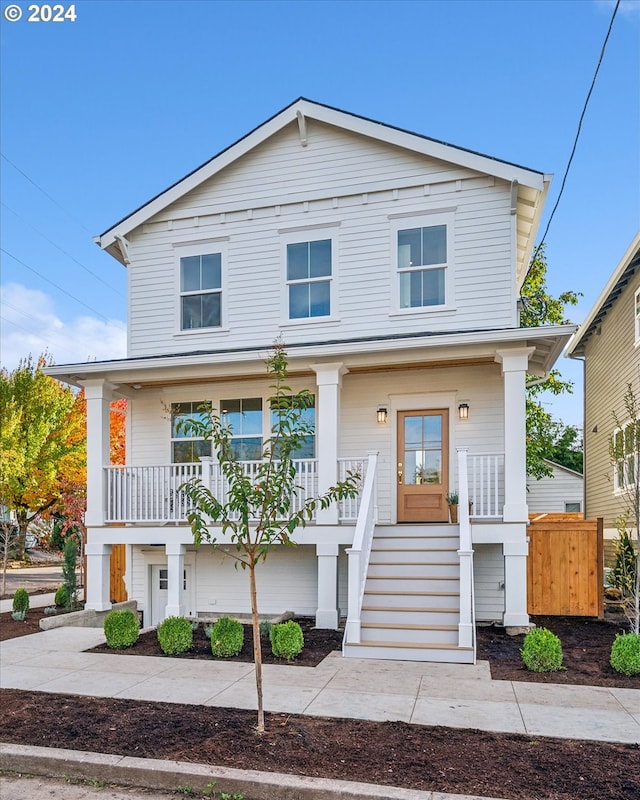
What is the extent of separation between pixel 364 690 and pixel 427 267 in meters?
6.72

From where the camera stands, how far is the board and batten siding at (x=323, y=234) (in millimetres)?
10289

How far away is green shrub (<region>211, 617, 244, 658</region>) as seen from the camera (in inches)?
296

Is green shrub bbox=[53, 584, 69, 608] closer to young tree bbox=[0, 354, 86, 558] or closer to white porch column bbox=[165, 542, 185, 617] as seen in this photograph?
white porch column bbox=[165, 542, 185, 617]

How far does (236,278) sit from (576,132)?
6553 mm

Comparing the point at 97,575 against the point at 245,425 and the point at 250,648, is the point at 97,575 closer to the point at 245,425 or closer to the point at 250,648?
the point at 245,425

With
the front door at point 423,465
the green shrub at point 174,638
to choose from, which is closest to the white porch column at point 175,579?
the green shrub at point 174,638

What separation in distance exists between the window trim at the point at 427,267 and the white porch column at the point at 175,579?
5.13 meters

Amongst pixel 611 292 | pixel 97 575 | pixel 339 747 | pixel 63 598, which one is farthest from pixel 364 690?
pixel 611 292

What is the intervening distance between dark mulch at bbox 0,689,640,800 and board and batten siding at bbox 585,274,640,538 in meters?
9.35

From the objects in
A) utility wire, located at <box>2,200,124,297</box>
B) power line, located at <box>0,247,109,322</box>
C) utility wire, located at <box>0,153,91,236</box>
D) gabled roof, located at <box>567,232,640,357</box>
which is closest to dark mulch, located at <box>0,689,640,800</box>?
gabled roof, located at <box>567,232,640,357</box>

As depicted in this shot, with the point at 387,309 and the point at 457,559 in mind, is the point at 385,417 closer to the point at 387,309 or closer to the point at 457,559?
the point at 387,309

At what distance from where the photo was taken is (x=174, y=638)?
7652 mm

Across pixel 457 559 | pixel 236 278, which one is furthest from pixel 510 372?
pixel 236 278

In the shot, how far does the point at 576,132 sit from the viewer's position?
11312 millimetres
